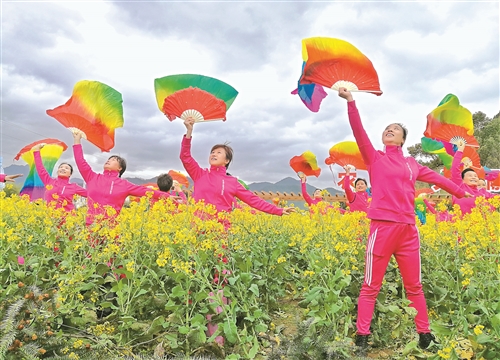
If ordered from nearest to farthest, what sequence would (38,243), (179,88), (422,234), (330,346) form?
1. (330,346)
2. (38,243)
3. (179,88)
4. (422,234)

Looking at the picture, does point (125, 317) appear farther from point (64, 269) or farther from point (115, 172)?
point (115, 172)

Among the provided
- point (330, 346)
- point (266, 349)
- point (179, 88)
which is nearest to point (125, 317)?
point (266, 349)

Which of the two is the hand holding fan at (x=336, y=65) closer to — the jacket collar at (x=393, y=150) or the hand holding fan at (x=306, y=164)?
the jacket collar at (x=393, y=150)

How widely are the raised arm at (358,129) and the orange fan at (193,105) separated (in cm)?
146

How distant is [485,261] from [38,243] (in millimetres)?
3989

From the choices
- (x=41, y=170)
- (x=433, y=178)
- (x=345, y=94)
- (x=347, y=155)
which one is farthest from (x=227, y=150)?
(x=41, y=170)

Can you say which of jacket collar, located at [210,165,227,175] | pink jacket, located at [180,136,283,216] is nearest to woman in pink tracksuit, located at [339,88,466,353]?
pink jacket, located at [180,136,283,216]

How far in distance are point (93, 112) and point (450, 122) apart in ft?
15.9

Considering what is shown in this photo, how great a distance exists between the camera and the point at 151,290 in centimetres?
304

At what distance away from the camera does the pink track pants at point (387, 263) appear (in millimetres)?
3129

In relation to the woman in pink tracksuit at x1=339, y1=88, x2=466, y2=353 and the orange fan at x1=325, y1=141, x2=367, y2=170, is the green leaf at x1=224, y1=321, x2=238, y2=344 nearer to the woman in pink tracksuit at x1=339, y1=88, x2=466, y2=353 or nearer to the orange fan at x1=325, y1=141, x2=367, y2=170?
the woman in pink tracksuit at x1=339, y1=88, x2=466, y2=353

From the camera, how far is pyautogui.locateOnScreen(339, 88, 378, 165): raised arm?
334cm

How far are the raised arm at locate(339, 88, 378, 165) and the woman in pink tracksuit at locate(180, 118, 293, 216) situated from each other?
3.69 ft

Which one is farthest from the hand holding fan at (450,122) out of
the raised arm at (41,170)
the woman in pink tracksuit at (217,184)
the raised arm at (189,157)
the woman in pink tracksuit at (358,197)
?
the raised arm at (41,170)
